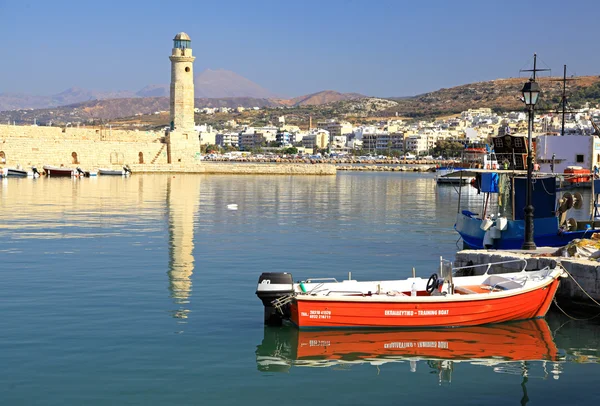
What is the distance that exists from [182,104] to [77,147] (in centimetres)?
828

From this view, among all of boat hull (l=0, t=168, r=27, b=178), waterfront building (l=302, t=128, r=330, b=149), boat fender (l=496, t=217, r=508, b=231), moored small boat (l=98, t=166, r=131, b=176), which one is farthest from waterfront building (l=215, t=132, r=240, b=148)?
boat fender (l=496, t=217, r=508, b=231)

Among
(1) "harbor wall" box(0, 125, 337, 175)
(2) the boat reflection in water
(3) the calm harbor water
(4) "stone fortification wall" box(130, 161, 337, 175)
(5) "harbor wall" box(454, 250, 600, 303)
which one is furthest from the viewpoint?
(4) "stone fortification wall" box(130, 161, 337, 175)

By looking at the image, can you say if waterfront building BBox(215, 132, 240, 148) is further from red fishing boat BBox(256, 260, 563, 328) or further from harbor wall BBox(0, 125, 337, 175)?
red fishing boat BBox(256, 260, 563, 328)

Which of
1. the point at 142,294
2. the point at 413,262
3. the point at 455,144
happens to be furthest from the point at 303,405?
the point at 455,144

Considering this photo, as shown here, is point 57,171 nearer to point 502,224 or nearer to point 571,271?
point 502,224

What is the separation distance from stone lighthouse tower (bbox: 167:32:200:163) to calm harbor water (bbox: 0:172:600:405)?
40835 millimetres

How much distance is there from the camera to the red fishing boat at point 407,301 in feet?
29.8

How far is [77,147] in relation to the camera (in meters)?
55.8

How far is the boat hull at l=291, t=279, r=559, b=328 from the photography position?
905 cm

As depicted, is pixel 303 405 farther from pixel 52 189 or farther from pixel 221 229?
pixel 52 189

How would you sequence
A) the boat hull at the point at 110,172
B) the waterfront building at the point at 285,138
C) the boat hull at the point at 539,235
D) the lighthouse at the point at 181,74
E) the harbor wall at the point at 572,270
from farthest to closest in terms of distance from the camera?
the waterfront building at the point at 285,138 → the lighthouse at the point at 181,74 → the boat hull at the point at 110,172 → the boat hull at the point at 539,235 → the harbor wall at the point at 572,270

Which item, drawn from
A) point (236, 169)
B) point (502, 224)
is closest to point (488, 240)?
point (502, 224)

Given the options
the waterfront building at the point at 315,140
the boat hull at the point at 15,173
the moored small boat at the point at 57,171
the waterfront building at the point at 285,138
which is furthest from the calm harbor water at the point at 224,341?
the waterfront building at the point at 315,140

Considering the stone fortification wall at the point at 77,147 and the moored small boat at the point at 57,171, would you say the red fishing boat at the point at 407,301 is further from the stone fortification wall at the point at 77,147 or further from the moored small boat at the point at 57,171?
the stone fortification wall at the point at 77,147
